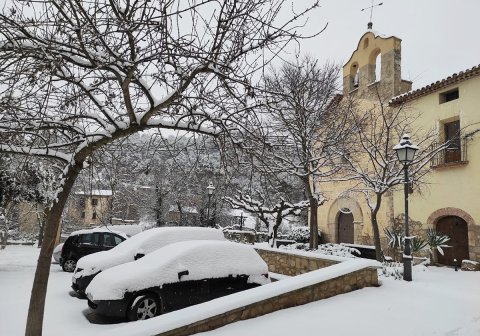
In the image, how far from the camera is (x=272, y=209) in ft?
47.0

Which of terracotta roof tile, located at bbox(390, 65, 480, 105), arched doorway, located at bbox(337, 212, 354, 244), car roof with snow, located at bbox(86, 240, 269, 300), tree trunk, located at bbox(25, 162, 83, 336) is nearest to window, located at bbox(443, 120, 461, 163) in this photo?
terracotta roof tile, located at bbox(390, 65, 480, 105)

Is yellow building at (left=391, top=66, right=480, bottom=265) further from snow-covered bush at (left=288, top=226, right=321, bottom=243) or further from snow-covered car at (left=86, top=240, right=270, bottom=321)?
snow-covered car at (left=86, top=240, right=270, bottom=321)

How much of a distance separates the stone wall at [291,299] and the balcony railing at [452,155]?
26.1ft

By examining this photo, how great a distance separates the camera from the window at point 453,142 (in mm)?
13295

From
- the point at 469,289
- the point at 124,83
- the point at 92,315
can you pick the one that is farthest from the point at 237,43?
the point at 469,289

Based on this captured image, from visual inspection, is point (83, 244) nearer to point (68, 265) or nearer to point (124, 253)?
point (68, 265)

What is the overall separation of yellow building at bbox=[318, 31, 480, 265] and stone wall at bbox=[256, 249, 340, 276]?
664 cm

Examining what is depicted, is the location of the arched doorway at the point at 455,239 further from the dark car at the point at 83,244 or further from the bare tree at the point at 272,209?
the dark car at the point at 83,244

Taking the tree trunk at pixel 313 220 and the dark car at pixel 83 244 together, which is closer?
the dark car at pixel 83 244

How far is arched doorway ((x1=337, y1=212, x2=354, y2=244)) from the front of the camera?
1830 centimetres

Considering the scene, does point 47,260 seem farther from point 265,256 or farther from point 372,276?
point 265,256

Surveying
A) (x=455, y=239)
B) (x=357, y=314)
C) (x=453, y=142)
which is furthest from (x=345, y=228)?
(x=357, y=314)

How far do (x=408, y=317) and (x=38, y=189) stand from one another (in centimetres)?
1178

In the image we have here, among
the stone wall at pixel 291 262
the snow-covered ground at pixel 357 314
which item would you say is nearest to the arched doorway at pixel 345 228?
the stone wall at pixel 291 262
